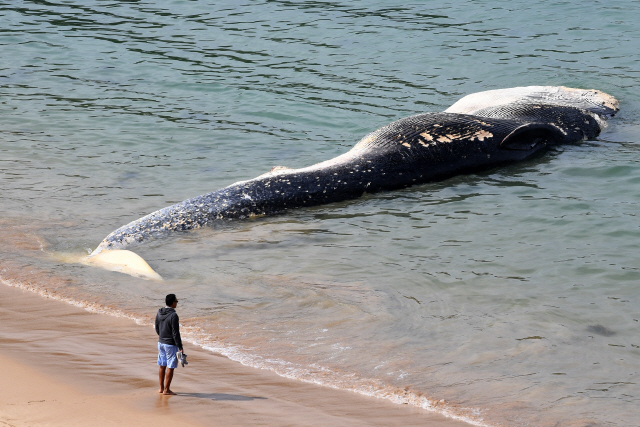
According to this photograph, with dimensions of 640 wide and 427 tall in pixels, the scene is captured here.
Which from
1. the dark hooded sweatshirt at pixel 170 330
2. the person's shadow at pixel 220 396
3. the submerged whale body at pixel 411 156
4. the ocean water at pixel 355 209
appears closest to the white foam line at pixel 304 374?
the ocean water at pixel 355 209

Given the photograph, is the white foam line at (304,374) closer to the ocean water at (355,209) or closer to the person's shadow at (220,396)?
the ocean water at (355,209)

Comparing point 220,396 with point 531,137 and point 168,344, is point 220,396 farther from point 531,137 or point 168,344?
point 531,137

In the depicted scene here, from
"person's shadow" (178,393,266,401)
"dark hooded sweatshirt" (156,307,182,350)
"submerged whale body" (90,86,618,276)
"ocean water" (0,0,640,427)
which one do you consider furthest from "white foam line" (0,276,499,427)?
"submerged whale body" (90,86,618,276)

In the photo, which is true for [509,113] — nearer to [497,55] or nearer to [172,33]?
[497,55]

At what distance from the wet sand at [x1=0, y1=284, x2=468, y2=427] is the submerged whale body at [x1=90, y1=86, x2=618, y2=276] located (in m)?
2.03

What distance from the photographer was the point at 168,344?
5148 millimetres

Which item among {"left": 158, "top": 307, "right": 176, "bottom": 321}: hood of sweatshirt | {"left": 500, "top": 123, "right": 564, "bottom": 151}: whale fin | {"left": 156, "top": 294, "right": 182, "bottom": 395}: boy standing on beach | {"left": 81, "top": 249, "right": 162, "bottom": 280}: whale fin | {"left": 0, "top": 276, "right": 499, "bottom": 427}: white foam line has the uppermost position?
{"left": 500, "top": 123, "right": 564, "bottom": 151}: whale fin

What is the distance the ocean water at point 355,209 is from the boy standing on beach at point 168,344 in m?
0.81

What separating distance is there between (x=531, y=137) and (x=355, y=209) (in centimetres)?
315

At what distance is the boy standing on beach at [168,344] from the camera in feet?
16.6

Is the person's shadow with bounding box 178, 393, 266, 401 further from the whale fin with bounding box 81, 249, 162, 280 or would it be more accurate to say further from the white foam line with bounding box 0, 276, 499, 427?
the whale fin with bounding box 81, 249, 162, 280

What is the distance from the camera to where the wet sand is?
472 cm

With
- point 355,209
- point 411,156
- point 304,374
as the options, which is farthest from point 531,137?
point 304,374

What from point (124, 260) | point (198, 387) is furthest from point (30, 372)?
point (124, 260)
